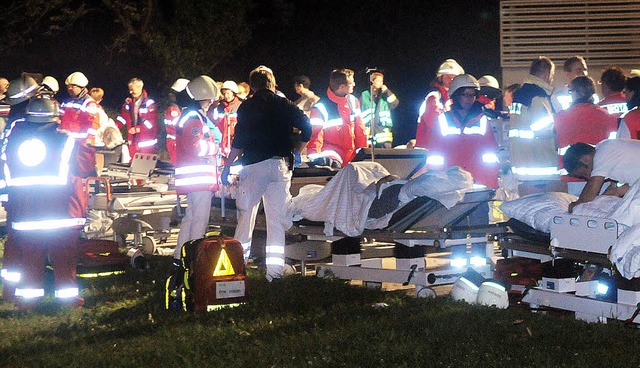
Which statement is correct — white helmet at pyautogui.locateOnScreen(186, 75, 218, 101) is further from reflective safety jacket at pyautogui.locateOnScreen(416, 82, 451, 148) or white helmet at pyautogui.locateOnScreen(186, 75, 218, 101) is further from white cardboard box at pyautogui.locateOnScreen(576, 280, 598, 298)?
white cardboard box at pyautogui.locateOnScreen(576, 280, 598, 298)

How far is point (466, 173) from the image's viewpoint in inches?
358

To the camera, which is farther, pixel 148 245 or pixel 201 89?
pixel 148 245

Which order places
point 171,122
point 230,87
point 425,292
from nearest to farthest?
1. point 425,292
2. point 230,87
3. point 171,122

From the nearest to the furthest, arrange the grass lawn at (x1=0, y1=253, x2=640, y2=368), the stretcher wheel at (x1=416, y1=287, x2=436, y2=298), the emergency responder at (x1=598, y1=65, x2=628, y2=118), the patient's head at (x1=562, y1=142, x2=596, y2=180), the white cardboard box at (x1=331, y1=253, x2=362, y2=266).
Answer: the grass lawn at (x1=0, y1=253, x2=640, y2=368), the patient's head at (x1=562, y1=142, x2=596, y2=180), the stretcher wheel at (x1=416, y1=287, x2=436, y2=298), the white cardboard box at (x1=331, y1=253, x2=362, y2=266), the emergency responder at (x1=598, y1=65, x2=628, y2=118)

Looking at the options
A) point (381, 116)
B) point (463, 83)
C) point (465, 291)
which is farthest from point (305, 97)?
point (465, 291)

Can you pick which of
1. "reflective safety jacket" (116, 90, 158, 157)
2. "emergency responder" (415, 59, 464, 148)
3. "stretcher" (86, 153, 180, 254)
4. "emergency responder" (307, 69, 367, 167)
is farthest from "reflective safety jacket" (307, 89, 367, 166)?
"reflective safety jacket" (116, 90, 158, 157)

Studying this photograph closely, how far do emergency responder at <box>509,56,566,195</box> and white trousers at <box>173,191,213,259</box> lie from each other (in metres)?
3.09

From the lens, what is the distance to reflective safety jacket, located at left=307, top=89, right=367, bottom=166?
12.7m

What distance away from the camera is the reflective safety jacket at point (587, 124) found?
10.2m

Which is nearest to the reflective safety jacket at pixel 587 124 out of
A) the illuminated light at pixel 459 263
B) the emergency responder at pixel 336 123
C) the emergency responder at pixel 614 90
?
the emergency responder at pixel 614 90

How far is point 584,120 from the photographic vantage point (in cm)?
1029

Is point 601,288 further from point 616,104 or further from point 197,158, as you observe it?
point 197,158

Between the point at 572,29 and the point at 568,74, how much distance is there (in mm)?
9135

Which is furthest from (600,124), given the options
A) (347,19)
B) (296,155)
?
(347,19)
